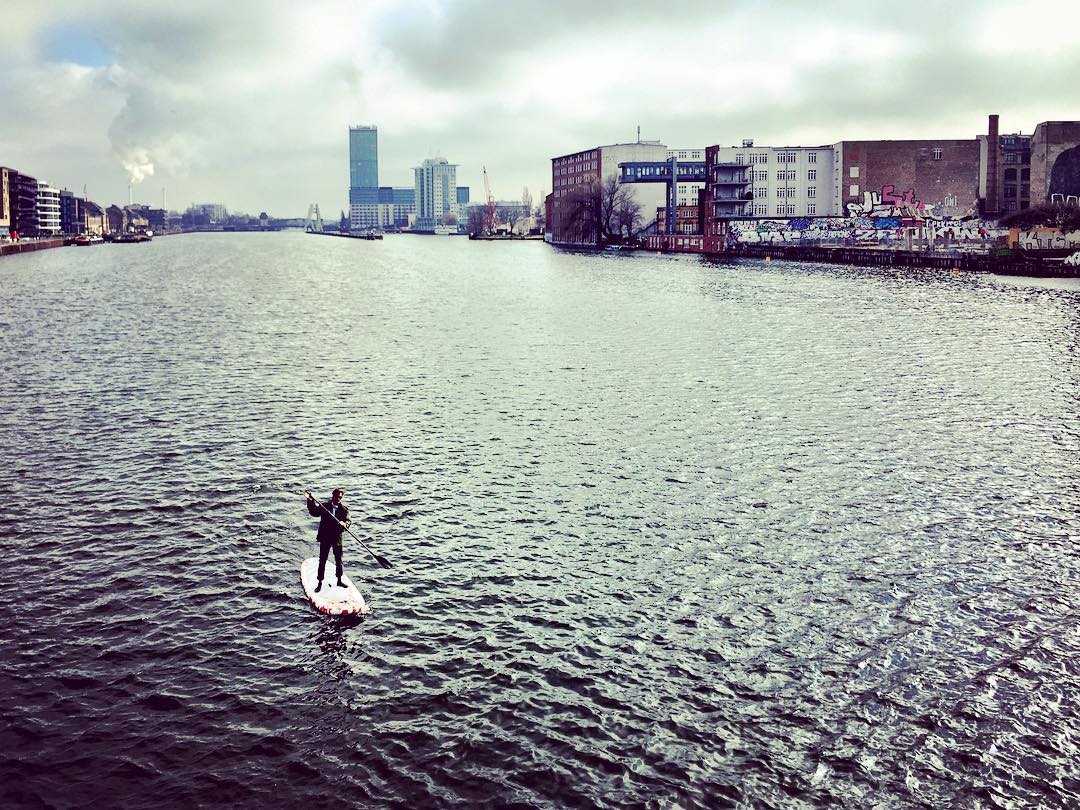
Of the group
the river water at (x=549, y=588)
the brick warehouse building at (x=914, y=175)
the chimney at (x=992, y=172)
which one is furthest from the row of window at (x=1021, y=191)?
the river water at (x=549, y=588)

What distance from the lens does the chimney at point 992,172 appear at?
581ft

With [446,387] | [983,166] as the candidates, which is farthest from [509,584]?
[983,166]

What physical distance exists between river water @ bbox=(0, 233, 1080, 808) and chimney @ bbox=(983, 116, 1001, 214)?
140m

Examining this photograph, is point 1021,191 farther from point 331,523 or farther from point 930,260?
point 331,523

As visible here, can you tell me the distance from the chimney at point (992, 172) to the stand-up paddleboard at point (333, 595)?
603 ft

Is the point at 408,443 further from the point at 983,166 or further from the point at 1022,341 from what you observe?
the point at 983,166

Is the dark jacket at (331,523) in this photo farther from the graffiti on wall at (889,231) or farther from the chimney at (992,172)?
the chimney at (992,172)

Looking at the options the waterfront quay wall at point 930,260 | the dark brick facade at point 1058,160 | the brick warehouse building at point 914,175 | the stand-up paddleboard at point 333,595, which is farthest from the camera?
the brick warehouse building at point 914,175

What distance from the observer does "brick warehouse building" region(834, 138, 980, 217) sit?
611ft

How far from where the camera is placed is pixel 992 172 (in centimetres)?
17900

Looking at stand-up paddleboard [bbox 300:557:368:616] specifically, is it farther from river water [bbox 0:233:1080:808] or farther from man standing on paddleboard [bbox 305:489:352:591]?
river water [bbox 0:233:1080:808]

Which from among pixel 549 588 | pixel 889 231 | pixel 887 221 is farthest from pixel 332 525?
pixel 887 221

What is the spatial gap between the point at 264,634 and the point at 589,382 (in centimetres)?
3289

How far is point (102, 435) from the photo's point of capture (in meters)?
39.7
